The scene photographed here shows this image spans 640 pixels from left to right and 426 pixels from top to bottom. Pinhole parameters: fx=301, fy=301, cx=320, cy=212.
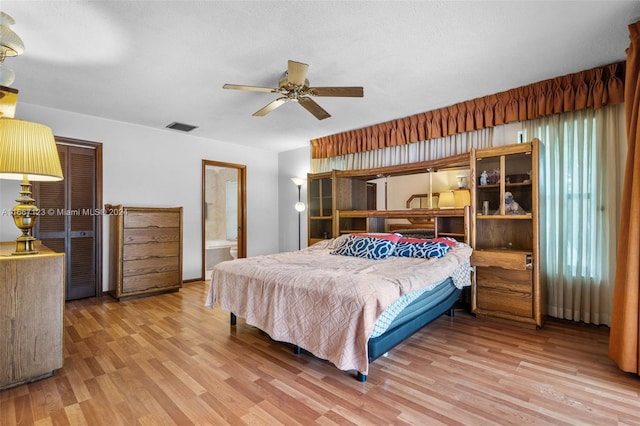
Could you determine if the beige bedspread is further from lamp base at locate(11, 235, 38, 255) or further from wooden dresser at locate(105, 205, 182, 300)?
wooden dresser at locate(105, 205, 182, 300)

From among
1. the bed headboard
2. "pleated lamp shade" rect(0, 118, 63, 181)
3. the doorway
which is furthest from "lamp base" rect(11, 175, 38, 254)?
the bed headboard

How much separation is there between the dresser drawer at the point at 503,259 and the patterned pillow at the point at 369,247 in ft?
2.76

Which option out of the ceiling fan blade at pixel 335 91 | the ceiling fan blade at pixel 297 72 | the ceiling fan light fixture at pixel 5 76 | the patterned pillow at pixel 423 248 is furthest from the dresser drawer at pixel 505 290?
the ceiling fan light fixture at pixel 5 76

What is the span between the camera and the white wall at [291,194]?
18.5 ft

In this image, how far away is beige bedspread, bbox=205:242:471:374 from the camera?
6.07 ft

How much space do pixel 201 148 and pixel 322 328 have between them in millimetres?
4050

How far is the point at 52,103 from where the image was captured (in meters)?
3.52

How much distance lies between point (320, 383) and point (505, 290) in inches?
84.2

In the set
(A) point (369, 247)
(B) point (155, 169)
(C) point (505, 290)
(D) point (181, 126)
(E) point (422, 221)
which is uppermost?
(D) point (181, 126)

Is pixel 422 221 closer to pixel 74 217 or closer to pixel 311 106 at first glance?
pixel 311 106

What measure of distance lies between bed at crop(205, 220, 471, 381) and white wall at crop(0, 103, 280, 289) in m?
2.32

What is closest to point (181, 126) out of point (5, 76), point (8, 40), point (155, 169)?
point (155, 169)

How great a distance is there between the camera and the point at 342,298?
6.30 ft

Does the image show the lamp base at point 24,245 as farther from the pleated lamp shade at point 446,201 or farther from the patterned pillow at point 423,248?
the pleated lamp shade at point 446,201
